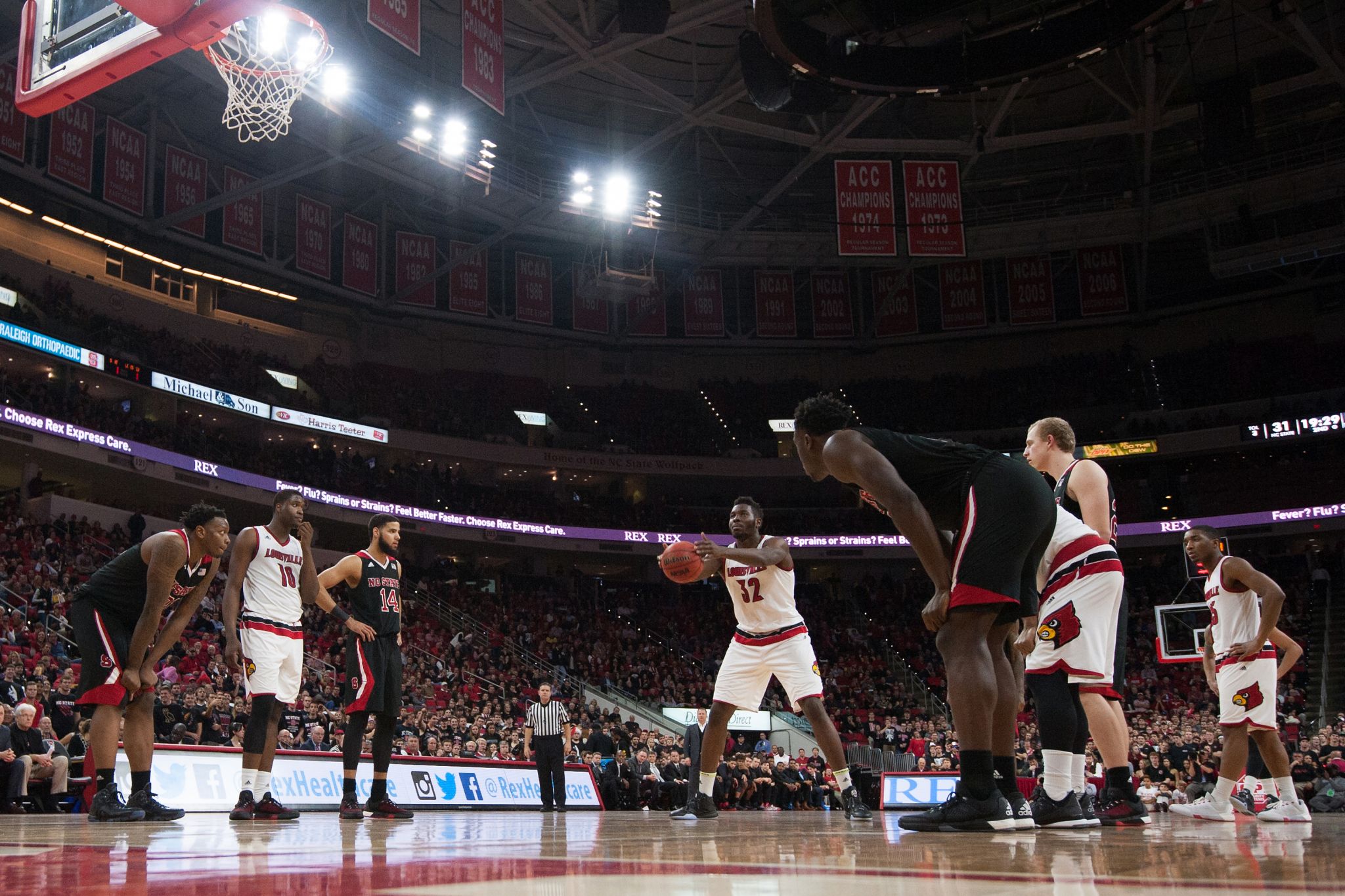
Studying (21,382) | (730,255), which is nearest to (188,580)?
(21,382)

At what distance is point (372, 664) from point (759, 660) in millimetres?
2705

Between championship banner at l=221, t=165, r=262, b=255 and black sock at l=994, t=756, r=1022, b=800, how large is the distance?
1038 inches

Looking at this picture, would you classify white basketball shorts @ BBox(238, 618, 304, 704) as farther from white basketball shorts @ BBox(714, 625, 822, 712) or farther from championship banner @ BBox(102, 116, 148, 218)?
championship banner @ BBox(102, 116, 148, 218)

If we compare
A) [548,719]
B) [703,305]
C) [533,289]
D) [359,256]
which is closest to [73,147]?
[359,256]

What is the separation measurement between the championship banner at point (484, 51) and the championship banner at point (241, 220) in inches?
455

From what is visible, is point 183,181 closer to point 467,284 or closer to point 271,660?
point 467,284

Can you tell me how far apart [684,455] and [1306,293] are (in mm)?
20016

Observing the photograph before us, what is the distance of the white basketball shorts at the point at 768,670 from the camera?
24.8 ft

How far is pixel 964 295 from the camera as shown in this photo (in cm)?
3403

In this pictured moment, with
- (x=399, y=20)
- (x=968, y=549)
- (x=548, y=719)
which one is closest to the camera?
(x=968, y=549)

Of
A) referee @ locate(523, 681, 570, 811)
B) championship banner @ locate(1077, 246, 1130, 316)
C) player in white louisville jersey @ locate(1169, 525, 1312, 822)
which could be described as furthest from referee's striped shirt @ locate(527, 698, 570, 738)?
championship banner @ locate(1077, 246, 1130, 316)

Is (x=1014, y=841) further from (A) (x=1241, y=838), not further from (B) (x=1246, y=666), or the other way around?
(B) (x=1246, y=666)

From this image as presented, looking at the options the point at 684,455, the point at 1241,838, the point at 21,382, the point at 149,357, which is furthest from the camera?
the point at 684,455

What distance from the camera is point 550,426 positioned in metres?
35.4
